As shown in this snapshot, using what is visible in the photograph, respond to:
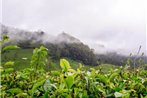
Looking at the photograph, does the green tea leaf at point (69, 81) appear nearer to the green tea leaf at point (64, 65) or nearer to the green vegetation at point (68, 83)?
the green vegetation at point (68, 83)

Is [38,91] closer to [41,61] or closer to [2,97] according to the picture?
[2,97]

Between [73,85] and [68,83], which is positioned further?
[73,85]

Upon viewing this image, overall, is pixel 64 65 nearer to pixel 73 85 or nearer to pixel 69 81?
pixel 73 85

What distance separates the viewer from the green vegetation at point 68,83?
302 cm

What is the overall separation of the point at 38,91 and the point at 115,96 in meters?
0.74

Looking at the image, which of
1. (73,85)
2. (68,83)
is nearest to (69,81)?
(68,83)

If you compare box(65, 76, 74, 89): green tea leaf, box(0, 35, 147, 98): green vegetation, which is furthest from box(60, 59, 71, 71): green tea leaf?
box(65, 76, 74, 89): green tea leaf

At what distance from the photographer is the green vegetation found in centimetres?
302

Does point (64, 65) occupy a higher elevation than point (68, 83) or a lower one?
higher

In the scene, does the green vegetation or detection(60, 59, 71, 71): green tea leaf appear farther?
detection(60, 59, 71, 71): green tea leaf

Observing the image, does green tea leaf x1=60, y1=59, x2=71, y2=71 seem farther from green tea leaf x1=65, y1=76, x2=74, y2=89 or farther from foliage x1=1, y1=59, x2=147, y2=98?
green tea leaf x1=65, y1=76, x2=74, y2=89

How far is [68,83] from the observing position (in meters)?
2.98

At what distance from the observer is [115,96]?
294 centimetres

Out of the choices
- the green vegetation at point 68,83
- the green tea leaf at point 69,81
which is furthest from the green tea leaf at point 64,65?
the green tea leaf at point 69,81
